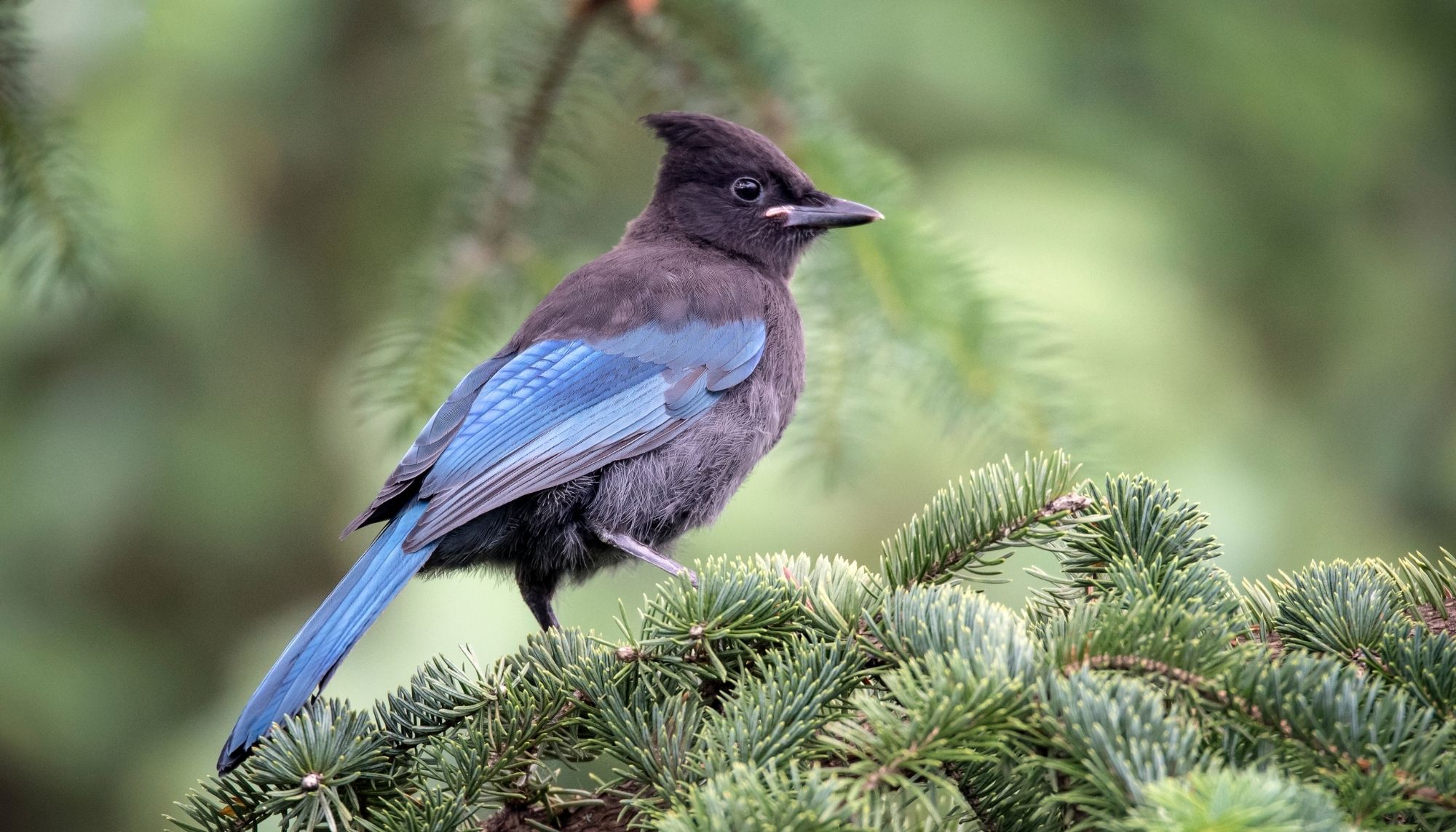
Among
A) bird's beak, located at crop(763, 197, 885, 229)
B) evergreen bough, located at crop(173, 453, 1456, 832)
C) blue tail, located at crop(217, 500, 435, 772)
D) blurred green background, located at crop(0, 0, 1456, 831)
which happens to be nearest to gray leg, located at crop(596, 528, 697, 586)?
blue tail, located at crop(217, 500, 435, 772)

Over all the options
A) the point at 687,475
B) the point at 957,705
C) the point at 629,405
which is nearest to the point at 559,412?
the point at 629,405

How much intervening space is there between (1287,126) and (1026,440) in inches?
66.5

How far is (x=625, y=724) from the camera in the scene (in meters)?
1.43

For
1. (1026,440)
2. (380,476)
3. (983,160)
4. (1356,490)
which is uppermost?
(983,160)

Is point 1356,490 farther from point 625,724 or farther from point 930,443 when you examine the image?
point 625,724

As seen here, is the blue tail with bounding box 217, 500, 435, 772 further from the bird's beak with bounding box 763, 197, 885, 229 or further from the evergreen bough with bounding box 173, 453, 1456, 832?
the bird's beak with bounding box 763, 197, 885, 229

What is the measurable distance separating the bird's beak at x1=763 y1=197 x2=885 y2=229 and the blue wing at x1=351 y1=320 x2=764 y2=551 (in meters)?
0.25

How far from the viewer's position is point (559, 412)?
244cm

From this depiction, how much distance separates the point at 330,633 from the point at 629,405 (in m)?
0.87

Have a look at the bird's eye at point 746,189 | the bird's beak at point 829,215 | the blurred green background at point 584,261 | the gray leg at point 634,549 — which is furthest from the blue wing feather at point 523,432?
the blurred green background at point 584,261

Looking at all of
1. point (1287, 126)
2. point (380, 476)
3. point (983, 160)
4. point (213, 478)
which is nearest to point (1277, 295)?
point (1287, 126)

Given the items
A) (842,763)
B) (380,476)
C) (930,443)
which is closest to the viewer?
(842,763)

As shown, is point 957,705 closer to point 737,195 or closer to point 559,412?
point 559,412

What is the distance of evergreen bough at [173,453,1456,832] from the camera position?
1.16 meters
